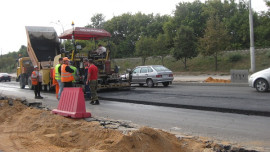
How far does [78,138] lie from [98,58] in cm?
1021

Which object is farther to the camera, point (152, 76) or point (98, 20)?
point (98, 20)

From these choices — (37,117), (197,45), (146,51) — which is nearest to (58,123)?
(37,117)

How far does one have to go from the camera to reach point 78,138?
18.8 ft

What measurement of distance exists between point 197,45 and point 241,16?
18785mm

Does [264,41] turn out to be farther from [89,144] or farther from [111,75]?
[89,144]

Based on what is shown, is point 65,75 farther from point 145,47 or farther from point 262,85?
point 145,47

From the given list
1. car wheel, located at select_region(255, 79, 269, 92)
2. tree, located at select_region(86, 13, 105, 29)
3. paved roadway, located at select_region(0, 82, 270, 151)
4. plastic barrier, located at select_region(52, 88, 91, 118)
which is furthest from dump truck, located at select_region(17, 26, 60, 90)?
tree, located at select_region(86, 13, 105, 29)

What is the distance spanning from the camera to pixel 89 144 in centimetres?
532

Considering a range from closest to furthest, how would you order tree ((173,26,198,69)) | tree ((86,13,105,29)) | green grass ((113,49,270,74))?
green grass ((113,49,270,74)) → tree ((173,26,198,69)) → tree ((86,13,105,29))

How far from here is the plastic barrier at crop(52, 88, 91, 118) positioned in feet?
24.8

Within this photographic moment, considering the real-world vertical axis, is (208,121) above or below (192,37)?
below

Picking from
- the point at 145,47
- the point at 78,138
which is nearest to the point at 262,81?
the point at 78,138

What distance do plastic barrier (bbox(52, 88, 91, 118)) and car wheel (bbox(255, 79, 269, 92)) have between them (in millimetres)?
9148

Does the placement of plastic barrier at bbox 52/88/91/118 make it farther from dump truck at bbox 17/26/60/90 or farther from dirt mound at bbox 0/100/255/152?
dump truck at bbox 17/26/60/90
